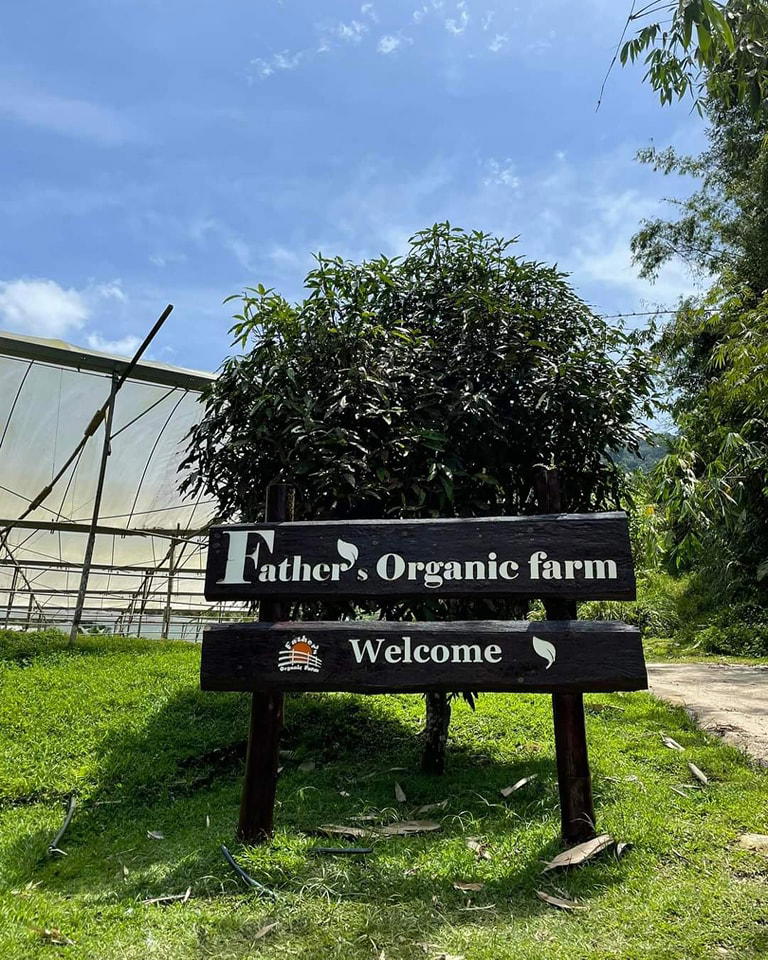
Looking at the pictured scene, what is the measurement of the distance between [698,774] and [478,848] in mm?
1789

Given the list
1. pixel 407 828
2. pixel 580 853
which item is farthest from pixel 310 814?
pixel 580 853

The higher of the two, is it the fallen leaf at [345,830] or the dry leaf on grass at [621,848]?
the dry leaf on grass at [621,848]

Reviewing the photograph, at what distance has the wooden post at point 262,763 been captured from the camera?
11.9ft

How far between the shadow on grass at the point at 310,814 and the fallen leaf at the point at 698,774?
35.5 inches

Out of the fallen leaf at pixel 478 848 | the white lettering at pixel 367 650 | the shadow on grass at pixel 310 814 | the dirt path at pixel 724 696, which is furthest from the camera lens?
the dirt path at pixel 724 696

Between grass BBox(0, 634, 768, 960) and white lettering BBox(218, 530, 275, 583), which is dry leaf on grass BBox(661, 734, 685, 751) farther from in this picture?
white lettering BBox(218, 530, 275, 583)

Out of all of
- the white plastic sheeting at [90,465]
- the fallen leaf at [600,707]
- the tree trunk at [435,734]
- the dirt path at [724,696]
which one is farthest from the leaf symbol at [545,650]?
the white plastic sheeting at [90,465]

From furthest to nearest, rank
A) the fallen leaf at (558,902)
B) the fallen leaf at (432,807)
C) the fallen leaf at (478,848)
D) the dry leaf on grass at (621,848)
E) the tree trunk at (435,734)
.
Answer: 1. the tree trunk at (435,734)
2. the fallen leaf at (432,807)
3. the fallen leaf at (478,848)
4. the dry leaf on grass at (621,848)
5. the fallen leaf at (558,902)

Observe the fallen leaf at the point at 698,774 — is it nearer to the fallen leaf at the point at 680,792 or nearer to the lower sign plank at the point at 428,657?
the fallen leaf at the point at 680,792

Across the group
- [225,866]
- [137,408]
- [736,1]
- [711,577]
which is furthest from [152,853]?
[711,577]

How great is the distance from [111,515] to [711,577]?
12830 millimetres

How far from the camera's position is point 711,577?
15.5m

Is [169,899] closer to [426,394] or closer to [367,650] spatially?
[367,650]

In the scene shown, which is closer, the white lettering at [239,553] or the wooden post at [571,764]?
the wooden post at [571,764]
